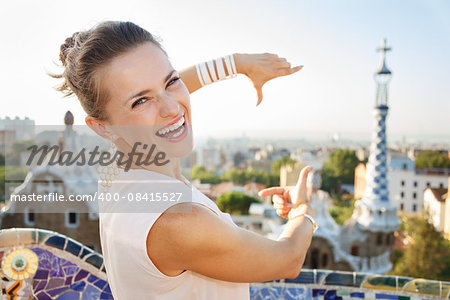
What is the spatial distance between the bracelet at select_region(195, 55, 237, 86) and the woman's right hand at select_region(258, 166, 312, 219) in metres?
0.35

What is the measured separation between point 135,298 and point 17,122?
91 centimetres

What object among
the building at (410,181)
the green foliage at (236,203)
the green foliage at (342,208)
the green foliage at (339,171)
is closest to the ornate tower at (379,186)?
the green foliage at (236,203)

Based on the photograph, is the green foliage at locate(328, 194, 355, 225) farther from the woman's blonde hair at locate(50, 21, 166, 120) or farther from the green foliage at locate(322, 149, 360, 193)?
the woman's blonde hair at locate(50, 21, 166, 120)

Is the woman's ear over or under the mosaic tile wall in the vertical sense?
over

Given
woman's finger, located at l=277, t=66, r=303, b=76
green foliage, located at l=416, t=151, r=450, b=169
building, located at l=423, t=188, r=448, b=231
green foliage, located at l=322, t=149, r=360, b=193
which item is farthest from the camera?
green foliage, located at l=322, t=149, r=360, b=193

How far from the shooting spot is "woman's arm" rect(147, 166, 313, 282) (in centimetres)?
55

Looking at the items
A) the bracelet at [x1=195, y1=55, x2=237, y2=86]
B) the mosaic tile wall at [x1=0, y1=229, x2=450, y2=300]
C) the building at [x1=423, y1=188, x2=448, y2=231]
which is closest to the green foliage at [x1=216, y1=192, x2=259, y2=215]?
the building at [x1=423, y1=188, x2=448, y2=231]

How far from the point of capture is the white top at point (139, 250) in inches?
23.0

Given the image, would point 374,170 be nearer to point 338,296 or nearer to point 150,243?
point 338,296

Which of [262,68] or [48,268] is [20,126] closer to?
[48,268]

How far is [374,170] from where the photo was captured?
754 centimetres

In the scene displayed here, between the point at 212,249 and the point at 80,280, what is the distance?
78 cm

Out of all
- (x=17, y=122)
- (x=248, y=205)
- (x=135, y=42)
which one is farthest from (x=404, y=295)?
(x=248, y=205)

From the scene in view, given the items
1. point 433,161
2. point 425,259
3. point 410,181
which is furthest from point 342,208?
point 425,259
